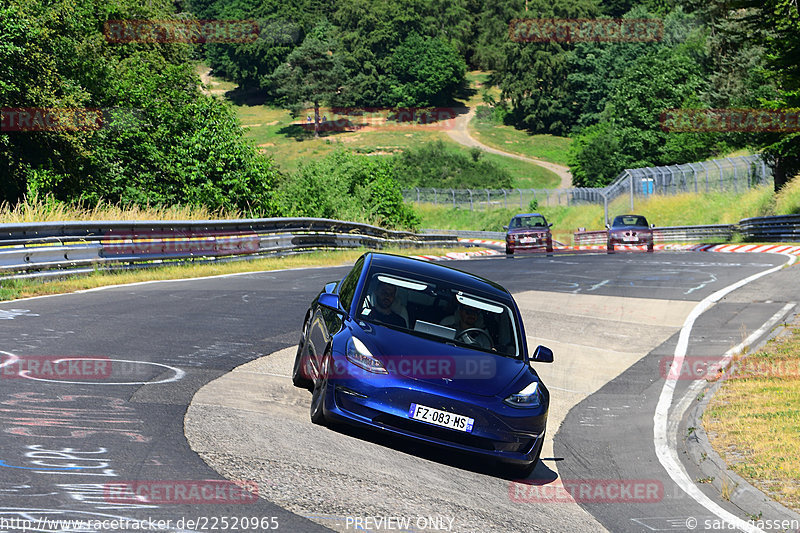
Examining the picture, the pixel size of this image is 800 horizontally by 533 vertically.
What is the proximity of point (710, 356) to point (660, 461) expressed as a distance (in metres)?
5.63

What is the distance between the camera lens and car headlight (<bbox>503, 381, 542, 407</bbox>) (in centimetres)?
775

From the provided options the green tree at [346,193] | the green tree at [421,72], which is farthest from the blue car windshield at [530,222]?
the green tree at [421,72]

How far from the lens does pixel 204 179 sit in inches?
1204

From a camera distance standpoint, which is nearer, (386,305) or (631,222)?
(386,305)

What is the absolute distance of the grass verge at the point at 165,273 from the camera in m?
16.0

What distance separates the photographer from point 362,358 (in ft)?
25.1

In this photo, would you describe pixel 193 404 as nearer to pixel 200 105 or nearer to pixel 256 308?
pixel 256 308

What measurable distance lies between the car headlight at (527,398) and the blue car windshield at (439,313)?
545 mm

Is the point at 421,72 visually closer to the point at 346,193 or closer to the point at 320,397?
the point at 346,193

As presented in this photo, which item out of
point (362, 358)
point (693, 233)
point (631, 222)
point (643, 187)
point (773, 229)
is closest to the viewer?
point (362, 358)

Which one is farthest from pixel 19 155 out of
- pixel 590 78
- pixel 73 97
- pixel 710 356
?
pixel 590 78

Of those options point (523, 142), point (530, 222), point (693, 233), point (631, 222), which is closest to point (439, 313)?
point (530, 222)

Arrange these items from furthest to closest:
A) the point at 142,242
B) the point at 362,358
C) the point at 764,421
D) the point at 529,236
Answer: the point at 529,236
the point at 142,242
the point at 764,421
the point at 362,358

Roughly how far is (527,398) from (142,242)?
47.1 feet
